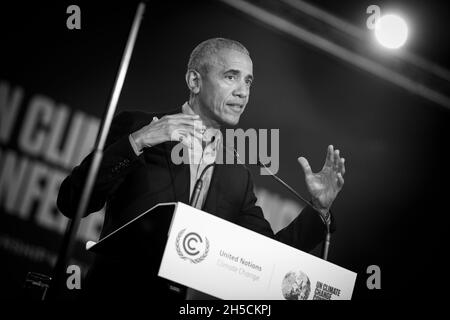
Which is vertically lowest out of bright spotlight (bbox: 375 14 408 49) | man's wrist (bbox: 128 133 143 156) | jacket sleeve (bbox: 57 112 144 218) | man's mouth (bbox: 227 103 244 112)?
A: jacket sleeve (bbox: 57 112 144 218)

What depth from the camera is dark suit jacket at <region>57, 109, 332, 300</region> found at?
7.76ft

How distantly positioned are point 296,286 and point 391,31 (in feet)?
9.26

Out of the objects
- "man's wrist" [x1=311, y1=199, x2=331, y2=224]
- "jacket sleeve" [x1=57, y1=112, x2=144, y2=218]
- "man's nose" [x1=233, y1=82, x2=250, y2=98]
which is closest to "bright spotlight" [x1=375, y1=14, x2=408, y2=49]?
"man's nose" [x1=233, y1=82, x2=250, y2=98]

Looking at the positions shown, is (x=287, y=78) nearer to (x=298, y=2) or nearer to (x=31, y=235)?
(x=298, y=2)

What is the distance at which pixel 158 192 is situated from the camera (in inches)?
102

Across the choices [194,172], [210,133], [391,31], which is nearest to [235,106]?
[210,133]

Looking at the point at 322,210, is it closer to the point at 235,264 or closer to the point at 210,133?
the point at 210,133

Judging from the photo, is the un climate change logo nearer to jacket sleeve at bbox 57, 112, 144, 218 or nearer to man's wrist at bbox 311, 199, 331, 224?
jacket sleeve at bbox 57, 112, 144, 218

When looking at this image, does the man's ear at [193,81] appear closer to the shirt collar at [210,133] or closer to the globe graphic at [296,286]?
the shirt collar at [210,133]

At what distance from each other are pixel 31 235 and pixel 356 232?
2289 mm

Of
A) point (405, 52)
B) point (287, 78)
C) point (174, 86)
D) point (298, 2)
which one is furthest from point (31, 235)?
point (405, 52)

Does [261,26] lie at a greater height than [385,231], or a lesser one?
greater

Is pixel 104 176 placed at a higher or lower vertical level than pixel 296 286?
higher

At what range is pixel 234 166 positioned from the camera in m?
2.94
